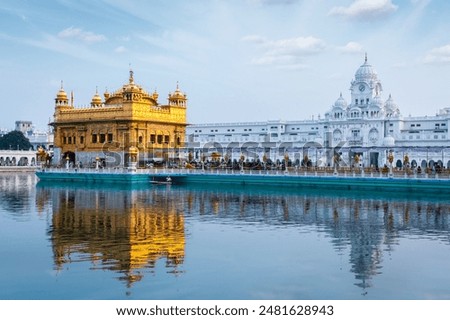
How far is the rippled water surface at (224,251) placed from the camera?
446 inches

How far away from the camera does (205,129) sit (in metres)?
102

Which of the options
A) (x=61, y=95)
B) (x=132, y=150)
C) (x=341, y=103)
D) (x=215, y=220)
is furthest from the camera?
(x=341, y=103)

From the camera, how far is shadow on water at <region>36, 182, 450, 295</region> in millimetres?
13984

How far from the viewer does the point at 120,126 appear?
48.2 m

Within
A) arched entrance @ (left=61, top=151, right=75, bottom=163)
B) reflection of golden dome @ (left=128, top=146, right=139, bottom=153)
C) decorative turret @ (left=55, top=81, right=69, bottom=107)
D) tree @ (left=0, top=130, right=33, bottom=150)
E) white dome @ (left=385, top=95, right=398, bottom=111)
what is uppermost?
white dome @ (left=385, top=95, right=398, bottom=111)

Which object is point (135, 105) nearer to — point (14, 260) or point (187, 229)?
point (187, 229)

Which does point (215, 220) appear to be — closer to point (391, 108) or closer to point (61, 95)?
point (61, 95)

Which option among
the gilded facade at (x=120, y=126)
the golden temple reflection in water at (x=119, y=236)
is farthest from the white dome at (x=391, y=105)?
the golden temple reflection in water at (x=119, y=236)

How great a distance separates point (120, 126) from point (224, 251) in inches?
1362

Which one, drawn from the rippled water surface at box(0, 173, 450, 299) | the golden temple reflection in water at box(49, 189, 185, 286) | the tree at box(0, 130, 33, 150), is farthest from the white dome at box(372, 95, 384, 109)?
the golden temple reflection in water at box(49, 189, 185, 286)

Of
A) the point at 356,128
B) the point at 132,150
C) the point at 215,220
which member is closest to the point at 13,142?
the point at 356,128

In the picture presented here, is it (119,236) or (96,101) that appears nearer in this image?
(119,236)

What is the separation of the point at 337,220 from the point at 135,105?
2966 centimetres

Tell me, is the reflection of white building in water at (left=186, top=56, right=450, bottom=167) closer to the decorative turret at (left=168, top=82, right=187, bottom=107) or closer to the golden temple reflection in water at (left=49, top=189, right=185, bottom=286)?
the decorative turret at (left=168, top=82, right=187, bottom=107)
